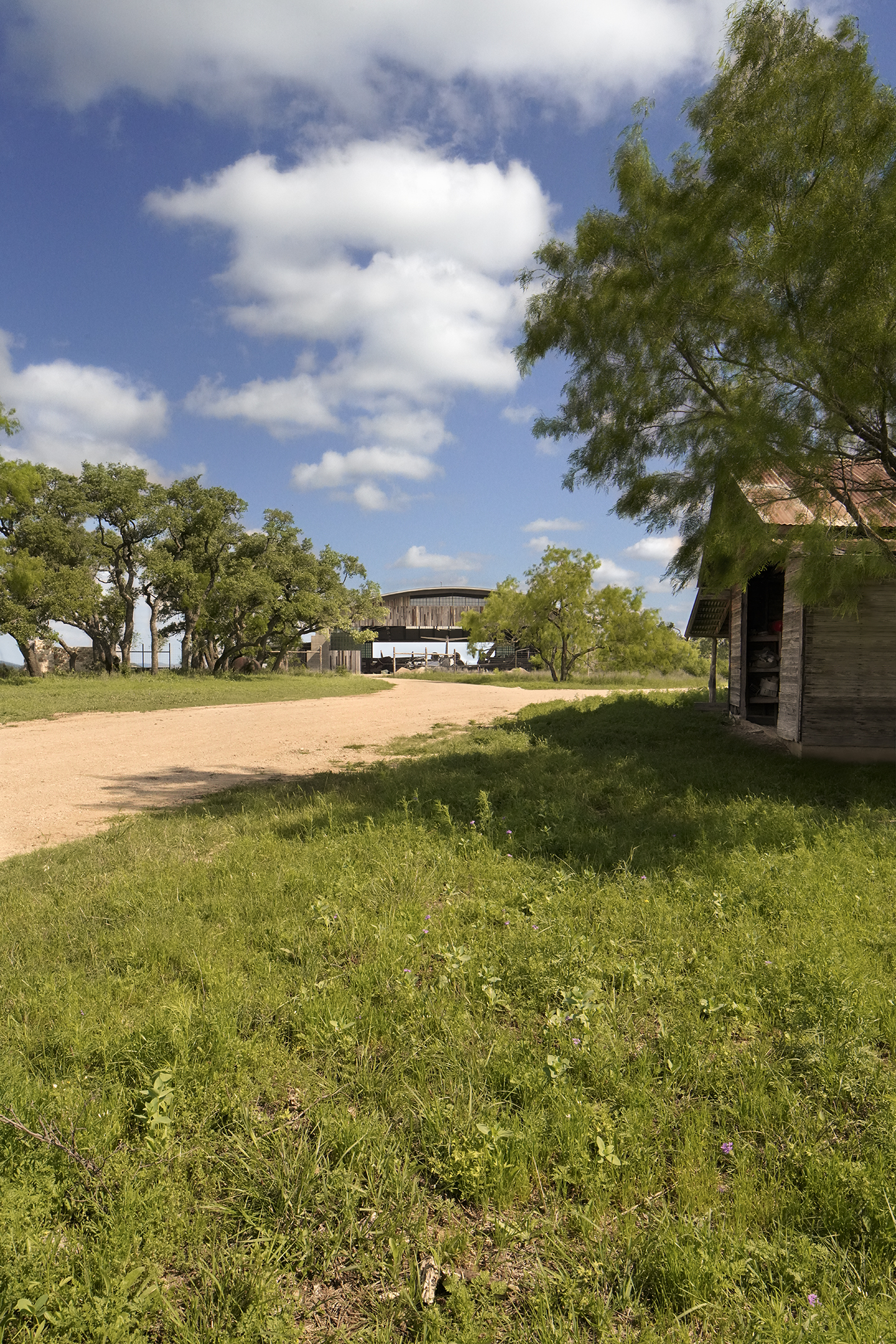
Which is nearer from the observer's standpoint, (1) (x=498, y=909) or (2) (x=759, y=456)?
(1) (x=498, y=909)

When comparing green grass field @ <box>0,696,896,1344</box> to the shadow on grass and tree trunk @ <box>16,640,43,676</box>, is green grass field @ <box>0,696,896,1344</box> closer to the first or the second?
the shadow on grass

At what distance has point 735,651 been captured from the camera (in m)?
14.5

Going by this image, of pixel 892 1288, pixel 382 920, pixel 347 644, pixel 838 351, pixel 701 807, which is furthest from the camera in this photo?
pixel 347 644

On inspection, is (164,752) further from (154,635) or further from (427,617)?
(427,617)

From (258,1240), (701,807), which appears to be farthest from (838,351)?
(258,1240)

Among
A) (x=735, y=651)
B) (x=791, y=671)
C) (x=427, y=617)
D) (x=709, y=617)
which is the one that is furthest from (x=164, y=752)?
(x=427, y=617)

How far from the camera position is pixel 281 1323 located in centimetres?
199

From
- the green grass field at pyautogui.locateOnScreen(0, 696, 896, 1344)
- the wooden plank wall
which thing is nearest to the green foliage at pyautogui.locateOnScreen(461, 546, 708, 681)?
the wooden plank wall

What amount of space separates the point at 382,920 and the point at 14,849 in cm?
397

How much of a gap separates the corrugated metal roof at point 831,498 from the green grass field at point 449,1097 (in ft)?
11.4

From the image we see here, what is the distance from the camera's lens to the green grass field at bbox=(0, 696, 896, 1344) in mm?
2117

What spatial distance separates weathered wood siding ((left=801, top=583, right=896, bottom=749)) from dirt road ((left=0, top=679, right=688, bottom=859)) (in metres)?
6.65

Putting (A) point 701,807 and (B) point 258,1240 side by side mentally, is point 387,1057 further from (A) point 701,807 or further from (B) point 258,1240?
(A) point 701,807

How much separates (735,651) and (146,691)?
17.5 m
